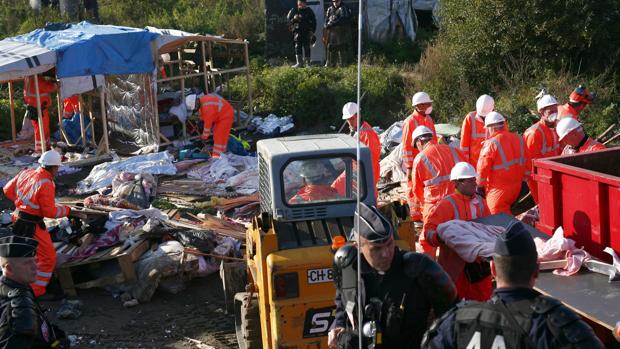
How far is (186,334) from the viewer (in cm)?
905

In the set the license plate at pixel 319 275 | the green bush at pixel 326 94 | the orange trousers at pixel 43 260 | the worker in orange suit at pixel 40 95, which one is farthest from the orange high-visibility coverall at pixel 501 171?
the worker in orange suit at pixel 40 95

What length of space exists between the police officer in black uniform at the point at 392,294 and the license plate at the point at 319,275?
161 centimetres

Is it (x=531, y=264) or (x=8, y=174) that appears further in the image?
(x=8, y=174)

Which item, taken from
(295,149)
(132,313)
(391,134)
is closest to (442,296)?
(295,149)

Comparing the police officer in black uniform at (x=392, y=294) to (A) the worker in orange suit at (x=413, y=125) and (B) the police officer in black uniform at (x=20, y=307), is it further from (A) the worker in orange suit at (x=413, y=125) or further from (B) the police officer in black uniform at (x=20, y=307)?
(A) the worker in orange suit at (x=413, y=125)

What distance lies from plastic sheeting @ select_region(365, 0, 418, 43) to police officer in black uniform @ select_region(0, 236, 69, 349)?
18.0m

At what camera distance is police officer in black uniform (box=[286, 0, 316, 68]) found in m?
21.3

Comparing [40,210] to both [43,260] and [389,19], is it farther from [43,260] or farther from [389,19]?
[389,19]

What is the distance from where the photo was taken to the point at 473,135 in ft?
36.5

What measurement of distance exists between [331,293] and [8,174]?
11.0 meters

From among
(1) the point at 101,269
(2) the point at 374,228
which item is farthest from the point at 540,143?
(2) the point at 374,228

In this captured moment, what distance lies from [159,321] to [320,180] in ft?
10.7

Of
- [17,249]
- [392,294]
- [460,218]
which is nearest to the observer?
[392,294]

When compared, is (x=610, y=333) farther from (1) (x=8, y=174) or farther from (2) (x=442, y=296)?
(1) (x=8, y=174)
